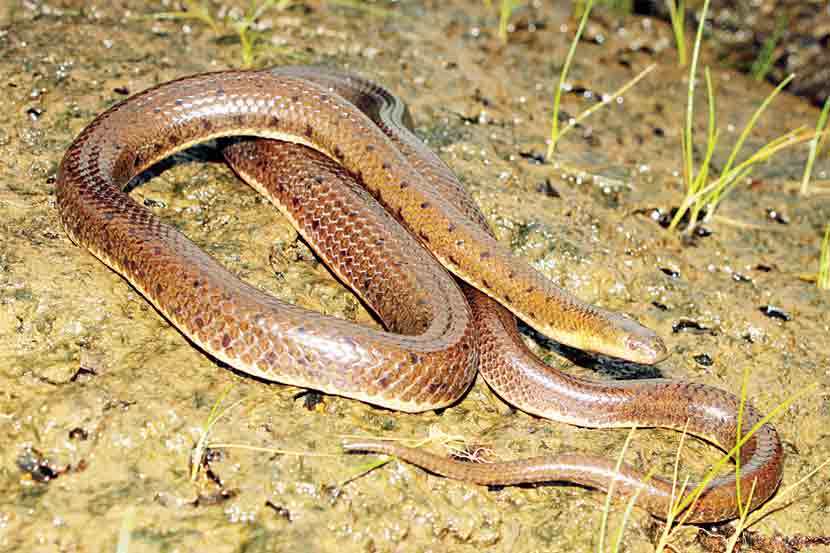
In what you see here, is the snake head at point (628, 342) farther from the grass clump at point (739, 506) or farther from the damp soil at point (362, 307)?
the grass clump at point (739, 506)

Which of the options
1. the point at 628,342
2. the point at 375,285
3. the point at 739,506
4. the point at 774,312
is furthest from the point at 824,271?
the point at 375,285

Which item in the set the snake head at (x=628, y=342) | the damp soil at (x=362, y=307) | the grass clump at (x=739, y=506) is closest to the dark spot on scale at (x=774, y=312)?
the damp soil at (x=362, y=307)

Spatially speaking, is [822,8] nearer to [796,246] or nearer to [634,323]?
[796,246]

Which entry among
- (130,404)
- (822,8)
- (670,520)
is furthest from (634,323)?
(822,8)

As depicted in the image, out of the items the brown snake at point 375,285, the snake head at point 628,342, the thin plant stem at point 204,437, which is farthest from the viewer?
the snake head at point 628,342

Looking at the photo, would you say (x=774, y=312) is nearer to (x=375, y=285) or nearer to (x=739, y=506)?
(x=739, y=506)
